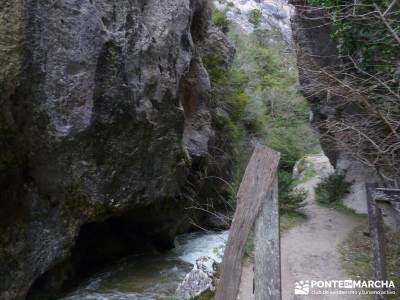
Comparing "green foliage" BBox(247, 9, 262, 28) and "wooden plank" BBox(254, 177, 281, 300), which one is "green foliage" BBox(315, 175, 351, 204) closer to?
"wooden plank" BBox(254, 177, 281, 300)

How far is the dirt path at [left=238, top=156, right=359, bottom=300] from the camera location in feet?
29.9

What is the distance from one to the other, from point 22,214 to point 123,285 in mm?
3525

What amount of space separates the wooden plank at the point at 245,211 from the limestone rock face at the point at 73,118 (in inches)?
207

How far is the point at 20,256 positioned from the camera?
8.37 meters

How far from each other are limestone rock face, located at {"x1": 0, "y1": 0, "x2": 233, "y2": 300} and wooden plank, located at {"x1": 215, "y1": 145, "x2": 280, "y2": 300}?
5260 millimetres

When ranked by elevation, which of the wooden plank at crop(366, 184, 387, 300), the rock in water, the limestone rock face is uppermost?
the limestone rock face

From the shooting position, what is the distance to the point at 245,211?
400 cm

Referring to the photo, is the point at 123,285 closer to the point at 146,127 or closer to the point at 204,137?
the point at 146,127

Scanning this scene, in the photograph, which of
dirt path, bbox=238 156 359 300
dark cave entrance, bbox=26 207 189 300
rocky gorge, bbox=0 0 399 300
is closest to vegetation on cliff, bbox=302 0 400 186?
rocky gorge, bbox=0 0 399 300

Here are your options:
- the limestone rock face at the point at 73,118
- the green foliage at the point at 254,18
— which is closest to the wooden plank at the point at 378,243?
the limestone rock face at the point at 73,118

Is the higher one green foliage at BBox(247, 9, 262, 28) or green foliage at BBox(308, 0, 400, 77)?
green foliage at BBox(247, 9, 262, 28)

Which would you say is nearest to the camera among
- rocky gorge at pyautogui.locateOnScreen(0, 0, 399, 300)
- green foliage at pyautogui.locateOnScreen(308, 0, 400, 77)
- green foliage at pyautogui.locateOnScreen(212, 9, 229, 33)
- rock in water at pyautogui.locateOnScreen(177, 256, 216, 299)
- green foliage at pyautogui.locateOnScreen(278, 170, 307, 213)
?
rocky gorge at pyautogui.locateOnScreen(0, 0, 399, 300)

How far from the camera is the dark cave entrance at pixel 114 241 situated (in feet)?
36.6

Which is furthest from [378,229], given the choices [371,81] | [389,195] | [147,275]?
→ [147,275]
